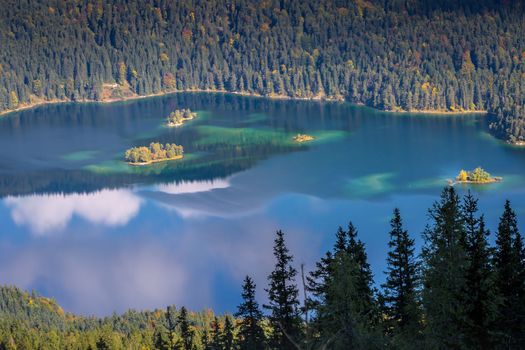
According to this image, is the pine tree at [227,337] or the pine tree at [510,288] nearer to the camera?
the pine tree at [510,288]

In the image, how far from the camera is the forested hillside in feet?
508

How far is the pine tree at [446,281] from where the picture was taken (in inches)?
1032

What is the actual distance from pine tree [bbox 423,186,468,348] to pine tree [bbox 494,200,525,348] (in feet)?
3.66

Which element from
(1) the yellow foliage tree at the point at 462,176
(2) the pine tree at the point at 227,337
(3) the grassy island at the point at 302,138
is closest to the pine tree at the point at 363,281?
(2) the pine tree at the point at 227,337

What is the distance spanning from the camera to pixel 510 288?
1086 inches

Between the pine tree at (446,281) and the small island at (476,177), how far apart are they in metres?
64.1

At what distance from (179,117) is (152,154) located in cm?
2552

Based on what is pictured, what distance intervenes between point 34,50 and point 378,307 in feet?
517

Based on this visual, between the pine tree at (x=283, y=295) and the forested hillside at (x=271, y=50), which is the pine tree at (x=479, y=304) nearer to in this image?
the pine tree at (x=283, y=295)

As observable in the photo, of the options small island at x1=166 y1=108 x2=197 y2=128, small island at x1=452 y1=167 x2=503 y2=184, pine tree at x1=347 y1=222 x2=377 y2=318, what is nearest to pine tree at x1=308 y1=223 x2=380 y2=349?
pine tree at x1=347 y1=222 x2=377 y2=318

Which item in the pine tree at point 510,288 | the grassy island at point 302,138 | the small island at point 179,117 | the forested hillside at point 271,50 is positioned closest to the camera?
the pine tree at point 510,288

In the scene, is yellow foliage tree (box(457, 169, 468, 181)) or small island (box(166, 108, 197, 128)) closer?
yellow foliage tree (box(457, 169, 468, 181))

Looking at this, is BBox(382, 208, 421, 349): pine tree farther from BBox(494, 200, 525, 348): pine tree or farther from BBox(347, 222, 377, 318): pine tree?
BBox(494, 200, 525, 348): pine tree

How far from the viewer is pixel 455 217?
28.3 metres
